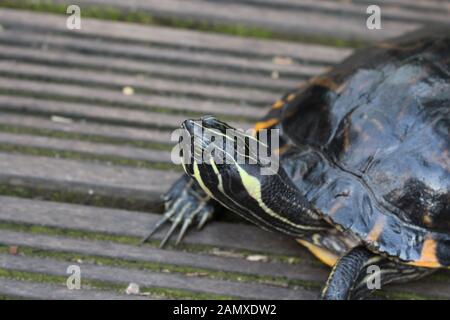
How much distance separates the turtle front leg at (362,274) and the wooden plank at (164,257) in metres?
0.14

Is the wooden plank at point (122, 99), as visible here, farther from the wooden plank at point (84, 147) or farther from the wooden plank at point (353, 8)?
the wooden plank at point (353, 8)

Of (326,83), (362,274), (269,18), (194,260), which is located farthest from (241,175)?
(269,18)

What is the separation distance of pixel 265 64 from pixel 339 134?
33.7 inches

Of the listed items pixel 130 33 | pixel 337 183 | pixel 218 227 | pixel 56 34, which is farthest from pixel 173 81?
pixel 337 183

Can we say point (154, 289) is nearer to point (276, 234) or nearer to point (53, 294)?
point (53, 294)

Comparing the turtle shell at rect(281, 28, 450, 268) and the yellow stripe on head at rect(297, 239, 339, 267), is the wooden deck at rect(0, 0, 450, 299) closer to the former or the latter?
the yellow stripe on head at rect(297, 239, 339, 267)

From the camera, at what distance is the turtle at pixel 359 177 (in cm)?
218

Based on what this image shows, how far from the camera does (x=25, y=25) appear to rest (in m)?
3.14

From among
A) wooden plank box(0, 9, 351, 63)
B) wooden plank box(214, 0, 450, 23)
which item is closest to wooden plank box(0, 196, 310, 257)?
wooden plank box(0, 9, 351, 63)

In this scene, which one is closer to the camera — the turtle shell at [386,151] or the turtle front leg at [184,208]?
the turtle shell at [386,151]

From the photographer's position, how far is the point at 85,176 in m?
2.59

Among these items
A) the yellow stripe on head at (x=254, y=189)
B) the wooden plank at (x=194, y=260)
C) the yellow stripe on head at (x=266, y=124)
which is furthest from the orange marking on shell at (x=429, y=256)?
the yellow stripe on head at (x=266, y=124)

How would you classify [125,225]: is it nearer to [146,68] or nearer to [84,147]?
[84,147]

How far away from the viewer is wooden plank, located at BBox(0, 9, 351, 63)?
3.16m
